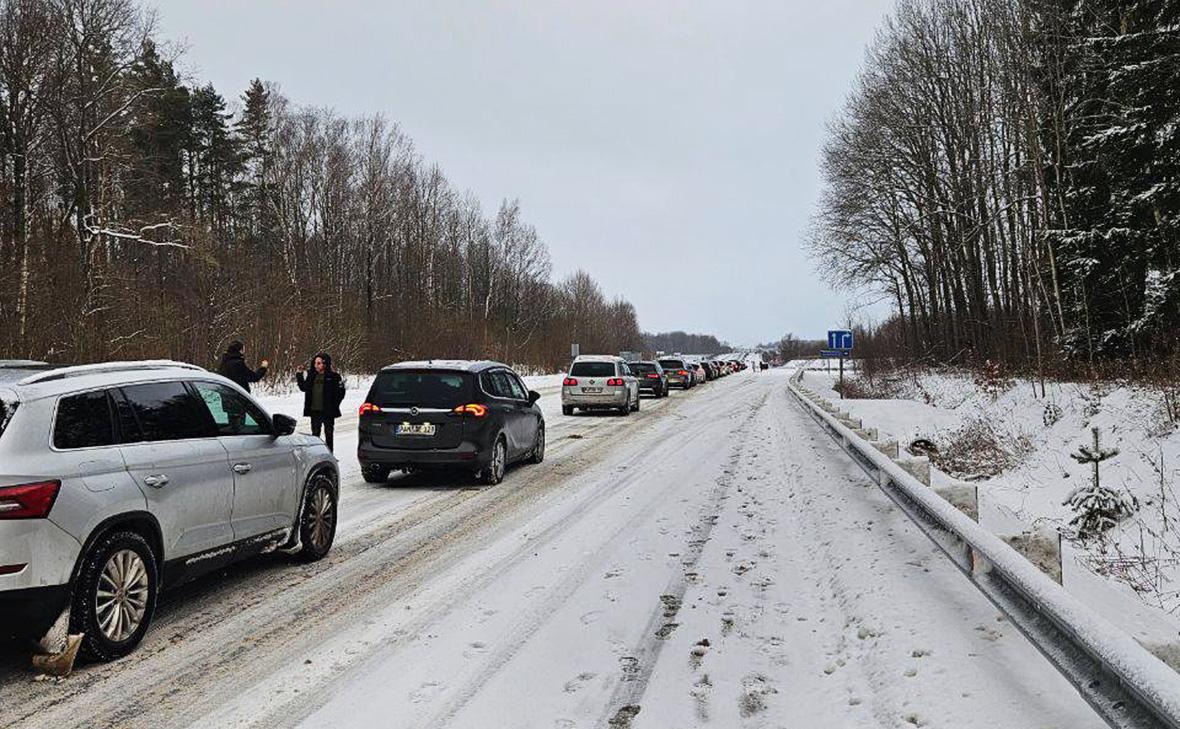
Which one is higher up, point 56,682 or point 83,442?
point 83,442

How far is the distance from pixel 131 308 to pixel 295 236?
24.5m

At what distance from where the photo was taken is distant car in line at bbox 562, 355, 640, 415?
23.4 meters

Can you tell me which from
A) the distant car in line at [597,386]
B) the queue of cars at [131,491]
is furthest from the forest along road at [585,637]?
the distant car in line at [597,386]

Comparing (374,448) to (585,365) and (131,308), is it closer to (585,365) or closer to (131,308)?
(585,365)

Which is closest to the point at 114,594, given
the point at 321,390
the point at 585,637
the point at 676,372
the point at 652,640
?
the point at 585,637

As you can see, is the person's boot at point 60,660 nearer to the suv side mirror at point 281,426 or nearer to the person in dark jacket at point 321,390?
the suv side mirror at point 281,426

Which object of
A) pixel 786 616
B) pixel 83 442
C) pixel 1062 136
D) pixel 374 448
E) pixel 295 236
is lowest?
pixel 786 616

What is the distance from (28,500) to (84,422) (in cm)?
66

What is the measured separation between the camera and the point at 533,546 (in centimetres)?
703

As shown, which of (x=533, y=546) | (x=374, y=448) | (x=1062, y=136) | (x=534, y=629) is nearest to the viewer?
(x=534, y=629)

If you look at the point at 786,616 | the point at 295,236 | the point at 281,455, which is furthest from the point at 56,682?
the point at 295,236

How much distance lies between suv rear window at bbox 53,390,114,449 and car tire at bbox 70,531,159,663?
565mm

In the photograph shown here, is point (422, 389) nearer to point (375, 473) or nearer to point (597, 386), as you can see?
point (375, 473)

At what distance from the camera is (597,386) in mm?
23422
